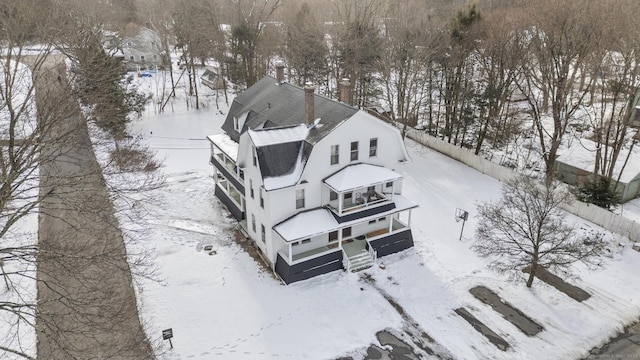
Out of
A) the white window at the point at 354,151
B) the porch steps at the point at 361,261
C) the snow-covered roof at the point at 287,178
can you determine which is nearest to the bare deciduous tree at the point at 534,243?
the porch steps at the point at 361,261

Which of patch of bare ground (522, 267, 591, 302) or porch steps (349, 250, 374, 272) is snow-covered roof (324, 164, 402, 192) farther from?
patch of bare ground (522, 267, 591, 302)

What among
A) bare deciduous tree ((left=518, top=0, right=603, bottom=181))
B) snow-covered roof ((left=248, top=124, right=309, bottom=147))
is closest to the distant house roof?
snow-covered roof ((left=248, top=124, right=309, bottom=147))

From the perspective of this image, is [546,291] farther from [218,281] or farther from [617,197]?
[218,281]

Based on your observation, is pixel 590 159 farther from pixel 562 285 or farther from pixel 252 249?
pixel 252 249

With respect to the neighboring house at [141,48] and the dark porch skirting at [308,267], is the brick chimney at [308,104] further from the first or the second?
the neighboring house at [141,48]

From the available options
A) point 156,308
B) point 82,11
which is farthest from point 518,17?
point 82,11
